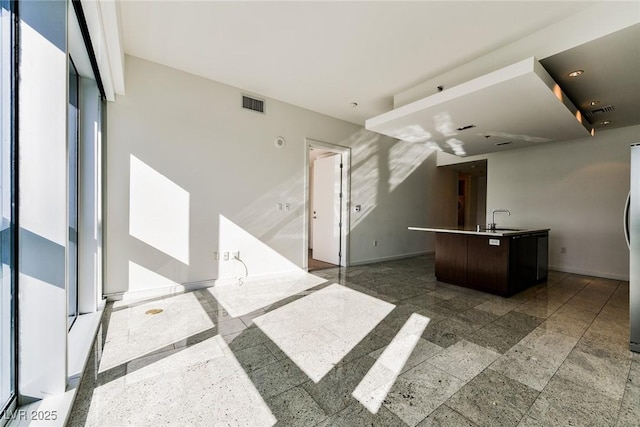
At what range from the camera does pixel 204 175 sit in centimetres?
377

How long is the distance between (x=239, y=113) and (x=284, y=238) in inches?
83.1

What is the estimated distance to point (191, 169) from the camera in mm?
3666

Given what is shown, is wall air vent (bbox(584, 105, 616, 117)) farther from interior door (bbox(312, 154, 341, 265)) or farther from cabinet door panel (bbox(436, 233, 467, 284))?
interior door (bbox(312, 154, 341, 265))

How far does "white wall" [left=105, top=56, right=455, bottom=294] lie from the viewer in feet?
Result: 10.6

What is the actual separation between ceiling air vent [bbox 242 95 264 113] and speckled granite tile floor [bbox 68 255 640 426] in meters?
2.85

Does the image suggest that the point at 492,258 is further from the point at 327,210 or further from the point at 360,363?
the point at 327,210

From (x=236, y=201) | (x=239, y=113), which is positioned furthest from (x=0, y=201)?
(x=239, y=113)

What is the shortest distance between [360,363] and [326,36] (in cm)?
316

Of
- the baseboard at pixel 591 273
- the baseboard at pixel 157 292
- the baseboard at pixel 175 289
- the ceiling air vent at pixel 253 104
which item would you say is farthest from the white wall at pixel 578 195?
the baseboard at pixel 157 292

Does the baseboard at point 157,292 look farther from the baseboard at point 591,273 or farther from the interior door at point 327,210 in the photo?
the baseboard at point 591,273

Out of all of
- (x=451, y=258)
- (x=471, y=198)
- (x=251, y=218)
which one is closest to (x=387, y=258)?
(x=451, y=258)

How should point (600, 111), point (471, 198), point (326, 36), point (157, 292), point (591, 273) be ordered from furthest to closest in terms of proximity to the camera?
point (471, 198) → point (591, 273) → point (600, 111) → point (157, 292) → point (326, 36)

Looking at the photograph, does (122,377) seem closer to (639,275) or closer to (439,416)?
(439,416)

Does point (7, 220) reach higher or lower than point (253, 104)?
lower
